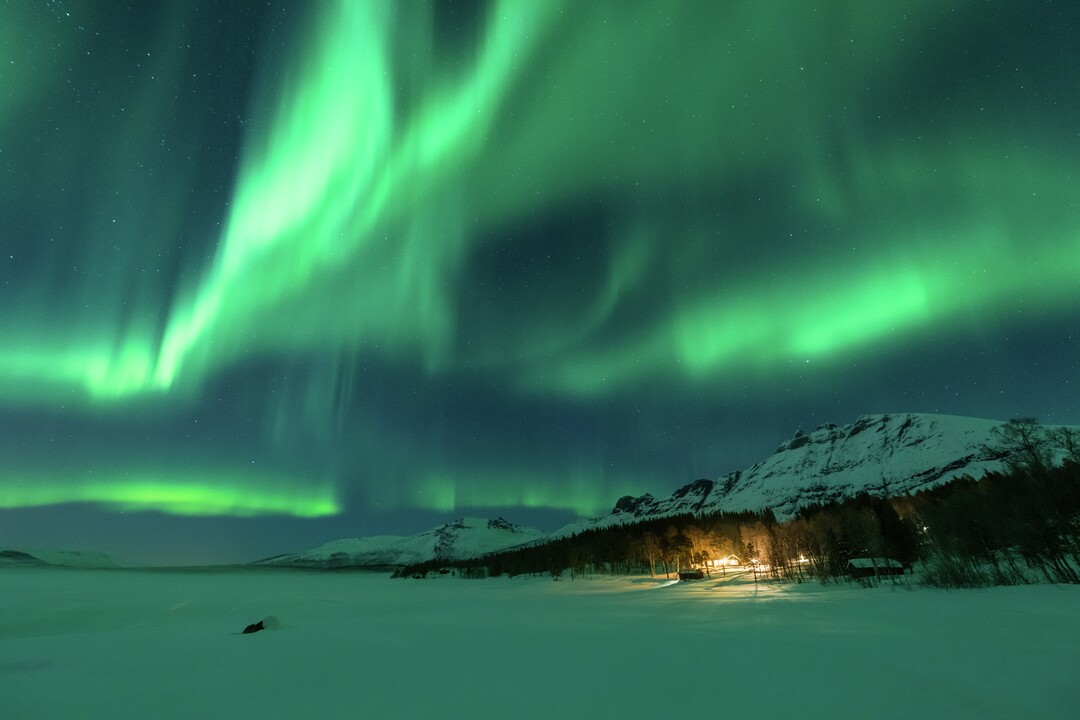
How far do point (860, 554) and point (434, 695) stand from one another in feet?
317

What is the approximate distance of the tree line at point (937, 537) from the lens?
47094 mm

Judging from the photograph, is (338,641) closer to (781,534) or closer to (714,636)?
(714,636)

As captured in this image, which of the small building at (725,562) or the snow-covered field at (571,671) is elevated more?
the snow-covered field at (571,671)

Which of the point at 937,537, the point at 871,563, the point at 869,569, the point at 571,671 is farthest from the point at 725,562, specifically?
the point at 571,671

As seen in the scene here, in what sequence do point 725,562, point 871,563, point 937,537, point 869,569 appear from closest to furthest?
point 937,537
point 869,569
point 871,563
point 725,562

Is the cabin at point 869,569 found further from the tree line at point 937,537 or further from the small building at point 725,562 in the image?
the small building at point 725,562

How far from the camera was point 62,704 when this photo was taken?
11.3 meters

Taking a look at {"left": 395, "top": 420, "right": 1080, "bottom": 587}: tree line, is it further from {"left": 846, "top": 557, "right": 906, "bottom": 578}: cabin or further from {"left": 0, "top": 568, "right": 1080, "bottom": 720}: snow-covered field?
{"left": 0, "top": 568, "right": 1080, "bottom": 720}: snow-covered field

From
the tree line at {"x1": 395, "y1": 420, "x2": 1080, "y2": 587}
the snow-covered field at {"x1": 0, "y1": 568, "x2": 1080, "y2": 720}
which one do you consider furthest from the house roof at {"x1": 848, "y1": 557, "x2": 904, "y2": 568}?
the snow-covered field at {"x1": 0, "y1": 568, "x2": 1080, "y2": 720}

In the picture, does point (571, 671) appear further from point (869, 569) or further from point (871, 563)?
point (871, 563)

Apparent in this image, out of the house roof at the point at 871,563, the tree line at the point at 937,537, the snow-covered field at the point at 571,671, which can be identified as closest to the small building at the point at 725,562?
the tree line at the point at 937,537

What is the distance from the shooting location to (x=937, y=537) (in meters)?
59.9

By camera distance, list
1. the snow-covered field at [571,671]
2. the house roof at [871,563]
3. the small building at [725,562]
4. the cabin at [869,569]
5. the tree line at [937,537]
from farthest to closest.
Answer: the small building at [725,562] < the house roof at [871,563] < the cabin at [869,569] < the tree line at [937,537] < the snow-covered field at [571,671]

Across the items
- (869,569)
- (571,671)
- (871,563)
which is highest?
(571,671)
